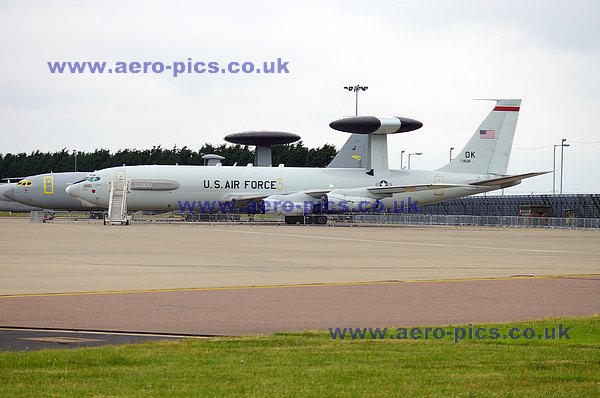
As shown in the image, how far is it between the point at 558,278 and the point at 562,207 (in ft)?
209

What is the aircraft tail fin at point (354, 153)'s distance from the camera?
81.1m

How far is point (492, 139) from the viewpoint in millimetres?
69500

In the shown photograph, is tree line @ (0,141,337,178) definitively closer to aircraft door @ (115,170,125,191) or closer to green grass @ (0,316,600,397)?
aircraft door @ (115,170,125,191)

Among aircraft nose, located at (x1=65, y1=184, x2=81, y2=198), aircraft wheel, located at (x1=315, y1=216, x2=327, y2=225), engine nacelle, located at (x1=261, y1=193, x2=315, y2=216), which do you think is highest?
aircraft nose, located at (x1=65, y1=184, x2=81, y2=198)

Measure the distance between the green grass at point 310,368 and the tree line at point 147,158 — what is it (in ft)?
364

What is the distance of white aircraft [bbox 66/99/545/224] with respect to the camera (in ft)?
202

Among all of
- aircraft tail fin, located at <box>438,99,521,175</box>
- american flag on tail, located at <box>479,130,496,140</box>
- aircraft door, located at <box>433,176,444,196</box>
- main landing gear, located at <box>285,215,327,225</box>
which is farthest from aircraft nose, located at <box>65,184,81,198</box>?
american flag on tail, located at <box>479,130,496,140</box>

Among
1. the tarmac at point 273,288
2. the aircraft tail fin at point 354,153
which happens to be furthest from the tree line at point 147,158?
the tarmac at point 273,288

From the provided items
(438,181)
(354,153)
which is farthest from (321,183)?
(354,153)

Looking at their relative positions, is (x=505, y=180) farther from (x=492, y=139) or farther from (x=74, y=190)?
(x=74, y=190)

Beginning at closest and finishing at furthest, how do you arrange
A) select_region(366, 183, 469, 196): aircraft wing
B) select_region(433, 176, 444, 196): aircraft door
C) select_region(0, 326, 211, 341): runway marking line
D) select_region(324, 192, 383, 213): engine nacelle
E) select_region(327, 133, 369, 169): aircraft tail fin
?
select_region(0, 326, 211, 341): runway marking line → select_region(324, 192, 383, 213): engine nacelle → select_region(366, 183, 469, 196): aircraft wing → select_region(433, 176, 444, 196): aircraft door → select_region(327, 133, 369, 169): aircraft tail fin

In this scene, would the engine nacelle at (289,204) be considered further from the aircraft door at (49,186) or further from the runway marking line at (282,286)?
the runway marking line at (282,286)

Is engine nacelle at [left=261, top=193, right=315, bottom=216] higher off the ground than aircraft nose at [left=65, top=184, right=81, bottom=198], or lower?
lower

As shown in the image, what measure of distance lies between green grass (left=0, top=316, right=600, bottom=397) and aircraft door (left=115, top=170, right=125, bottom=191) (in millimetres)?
51406
